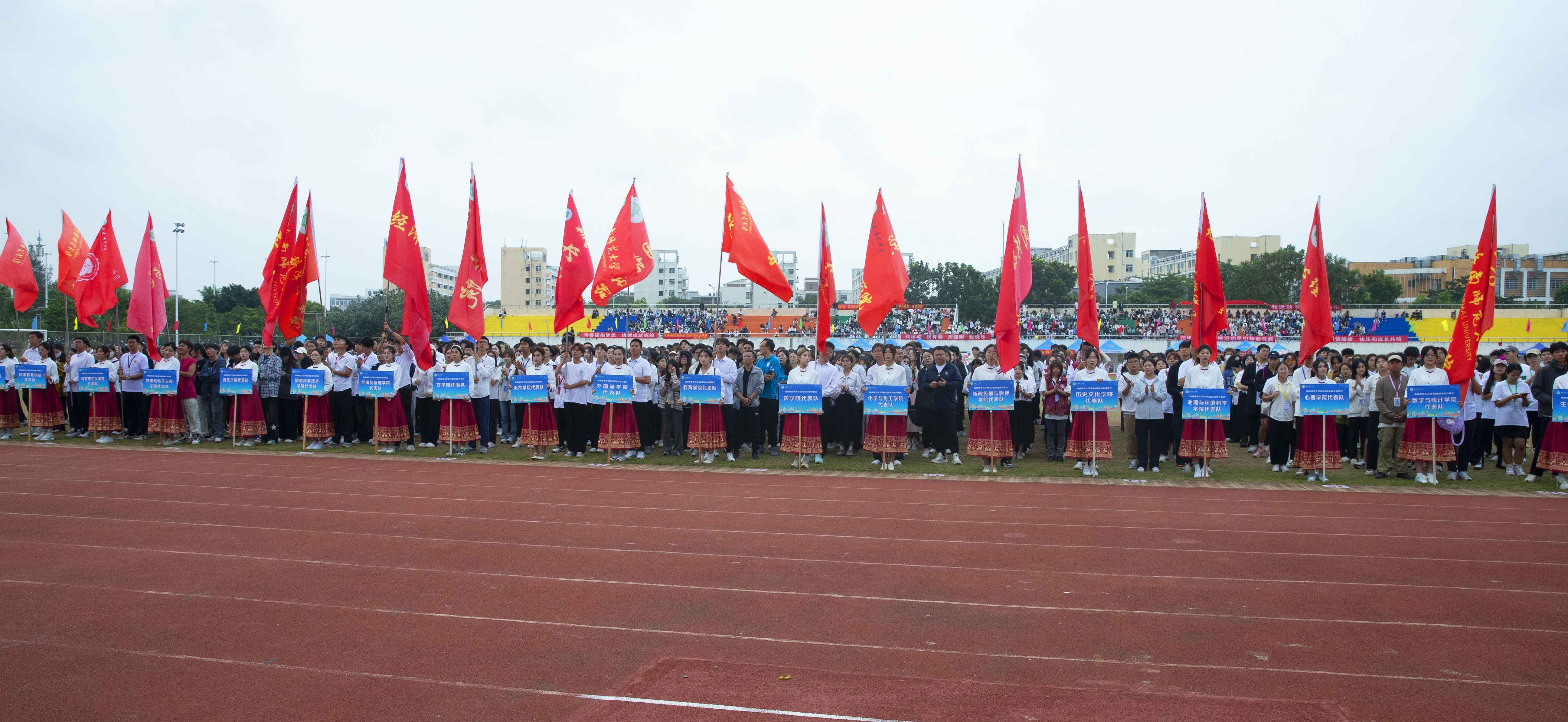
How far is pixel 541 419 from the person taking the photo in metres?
13.4

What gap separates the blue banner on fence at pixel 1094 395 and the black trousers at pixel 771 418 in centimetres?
452

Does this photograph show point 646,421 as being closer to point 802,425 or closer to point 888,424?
point 802,425

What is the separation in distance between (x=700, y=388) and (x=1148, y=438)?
6403mm

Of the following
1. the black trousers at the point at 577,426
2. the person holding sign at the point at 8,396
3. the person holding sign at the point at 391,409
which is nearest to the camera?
the black trousers at the point at 577,426

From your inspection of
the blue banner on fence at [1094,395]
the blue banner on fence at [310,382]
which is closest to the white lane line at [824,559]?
the blue banner on fence at [1094,395]

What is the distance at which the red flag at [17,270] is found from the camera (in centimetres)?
1673

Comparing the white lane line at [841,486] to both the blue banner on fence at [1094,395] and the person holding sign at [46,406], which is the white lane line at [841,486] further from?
the person holding sign at [46,406]

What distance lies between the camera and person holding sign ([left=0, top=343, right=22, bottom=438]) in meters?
15.4

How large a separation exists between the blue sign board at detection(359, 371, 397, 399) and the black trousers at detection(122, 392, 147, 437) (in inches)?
215

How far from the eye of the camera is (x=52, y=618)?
5336mm

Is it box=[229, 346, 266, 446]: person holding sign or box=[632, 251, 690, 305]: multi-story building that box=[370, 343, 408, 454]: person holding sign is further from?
box=[632, 251, 690, 305]: multi-story building

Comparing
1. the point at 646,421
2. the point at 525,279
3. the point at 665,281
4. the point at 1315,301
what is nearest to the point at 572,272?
the point at 646,421

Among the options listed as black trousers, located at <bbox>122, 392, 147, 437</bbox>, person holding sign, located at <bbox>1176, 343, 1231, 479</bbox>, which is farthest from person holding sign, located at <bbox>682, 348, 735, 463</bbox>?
black trousers, located at <bbox>122, 392, 147, 437</bbox>

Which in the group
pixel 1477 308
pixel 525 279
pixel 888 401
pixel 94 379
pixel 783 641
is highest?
pixel 525 279
